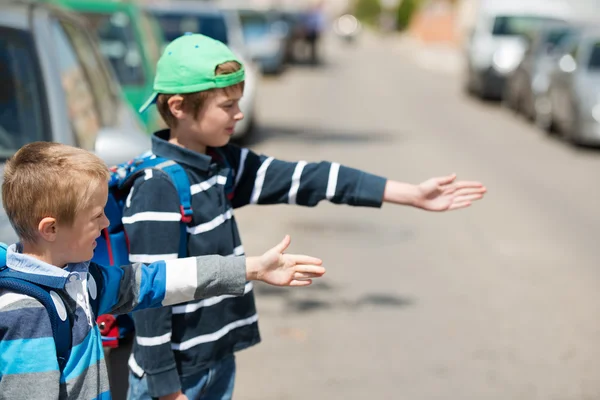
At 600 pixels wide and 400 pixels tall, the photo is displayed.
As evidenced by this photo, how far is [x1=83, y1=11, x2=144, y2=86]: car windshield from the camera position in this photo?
25.0 feet

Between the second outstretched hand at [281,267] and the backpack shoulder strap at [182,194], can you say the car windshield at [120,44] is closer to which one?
the backpack shoulder strap at [182,194]

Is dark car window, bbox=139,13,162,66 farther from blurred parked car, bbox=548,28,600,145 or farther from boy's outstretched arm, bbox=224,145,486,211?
blurred parked car, bbox=548,28,600,145

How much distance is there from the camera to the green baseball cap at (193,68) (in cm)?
255

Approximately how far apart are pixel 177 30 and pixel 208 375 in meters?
10.3

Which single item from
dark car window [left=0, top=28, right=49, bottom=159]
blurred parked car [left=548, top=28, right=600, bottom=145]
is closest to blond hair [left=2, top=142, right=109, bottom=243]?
dark car window [left=0, top=28, right=49, bottom=159]

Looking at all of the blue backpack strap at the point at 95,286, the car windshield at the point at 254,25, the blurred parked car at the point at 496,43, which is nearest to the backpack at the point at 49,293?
the blue backpack strap at the point at 95,286

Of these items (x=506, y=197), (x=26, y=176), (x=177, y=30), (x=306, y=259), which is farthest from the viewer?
(x=177, y=30)

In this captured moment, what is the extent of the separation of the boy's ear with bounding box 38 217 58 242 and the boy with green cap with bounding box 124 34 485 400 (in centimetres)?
56

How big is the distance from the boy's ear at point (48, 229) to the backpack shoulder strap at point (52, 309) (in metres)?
0.10

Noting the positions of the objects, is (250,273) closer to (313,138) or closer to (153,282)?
(153,282)

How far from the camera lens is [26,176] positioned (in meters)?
1.85

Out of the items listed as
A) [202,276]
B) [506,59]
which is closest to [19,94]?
[202,276]

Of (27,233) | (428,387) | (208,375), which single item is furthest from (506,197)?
(27,233)

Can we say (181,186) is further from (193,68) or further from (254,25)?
(254,25)
